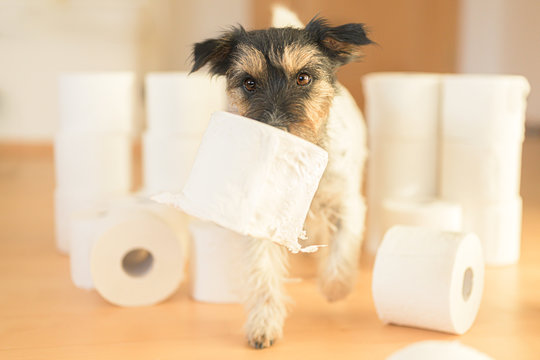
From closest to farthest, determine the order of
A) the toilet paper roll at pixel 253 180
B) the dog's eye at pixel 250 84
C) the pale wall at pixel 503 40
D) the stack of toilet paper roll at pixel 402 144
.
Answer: the toilet paper roll at pixel 253 180 < the dog's eye at pixel 250 84 < the stack of toilet paper roll at pixel 402 144 < the pale wall at pixel 503 40

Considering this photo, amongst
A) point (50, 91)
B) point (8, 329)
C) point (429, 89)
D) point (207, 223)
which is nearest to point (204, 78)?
point (207, 223)

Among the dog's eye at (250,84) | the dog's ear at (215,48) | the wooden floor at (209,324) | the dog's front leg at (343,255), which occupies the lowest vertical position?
the wooden floor at (209,324)

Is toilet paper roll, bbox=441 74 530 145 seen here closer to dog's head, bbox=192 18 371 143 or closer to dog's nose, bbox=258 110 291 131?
dog's head, bbox=192 18 371 143

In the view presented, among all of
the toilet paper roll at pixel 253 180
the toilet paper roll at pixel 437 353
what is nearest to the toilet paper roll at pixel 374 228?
the toilet paper roll at pixel 253 180

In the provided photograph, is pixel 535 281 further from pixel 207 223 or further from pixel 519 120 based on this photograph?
pixel 207 223

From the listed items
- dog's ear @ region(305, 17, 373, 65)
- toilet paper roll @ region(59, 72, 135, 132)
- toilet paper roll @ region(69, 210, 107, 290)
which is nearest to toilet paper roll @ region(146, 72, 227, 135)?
toilet paper roll @ region(59, 72, 135, 132)

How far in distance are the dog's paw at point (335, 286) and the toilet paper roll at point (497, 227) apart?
875 millimetres

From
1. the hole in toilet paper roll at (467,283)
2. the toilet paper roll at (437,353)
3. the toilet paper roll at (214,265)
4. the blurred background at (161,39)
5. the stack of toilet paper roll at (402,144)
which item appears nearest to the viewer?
the toilet paper roll at (437,353)

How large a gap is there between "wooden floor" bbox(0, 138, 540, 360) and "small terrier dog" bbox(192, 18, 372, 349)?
12 cm

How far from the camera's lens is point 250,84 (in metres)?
1.95

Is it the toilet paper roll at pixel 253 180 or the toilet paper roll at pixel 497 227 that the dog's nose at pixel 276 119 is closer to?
the toilet paper roll at pixel 253 180

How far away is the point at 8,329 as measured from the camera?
2203 mm

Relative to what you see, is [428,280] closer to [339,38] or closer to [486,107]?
[339,38]

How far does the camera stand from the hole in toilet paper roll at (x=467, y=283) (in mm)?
2238
